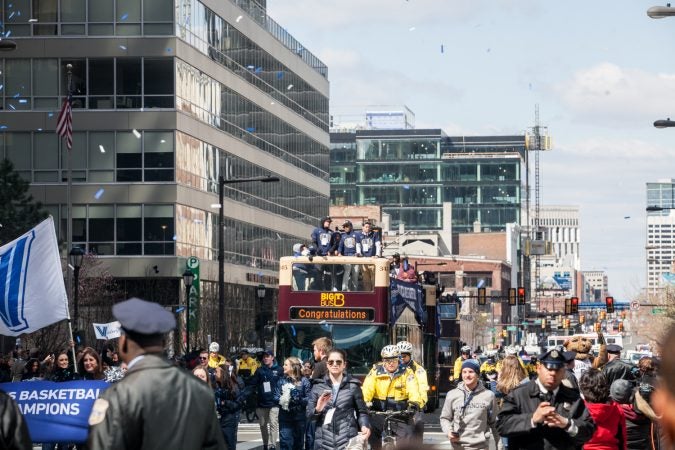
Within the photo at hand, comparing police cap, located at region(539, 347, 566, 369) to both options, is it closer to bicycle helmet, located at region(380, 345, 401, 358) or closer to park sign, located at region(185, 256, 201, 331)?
bicycle helmet, located at region(380, 345, 401, 358)

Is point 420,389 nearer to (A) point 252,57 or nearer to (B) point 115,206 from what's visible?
(B) point 115,206

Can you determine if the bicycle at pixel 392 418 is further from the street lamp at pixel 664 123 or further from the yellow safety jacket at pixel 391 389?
the street lamp at pixel 664 123

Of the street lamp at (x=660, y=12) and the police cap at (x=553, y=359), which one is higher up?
the street lamp at (x=660, y=12)

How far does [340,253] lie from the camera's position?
97.9 feet

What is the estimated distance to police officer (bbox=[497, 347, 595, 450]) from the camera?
36.4 feet

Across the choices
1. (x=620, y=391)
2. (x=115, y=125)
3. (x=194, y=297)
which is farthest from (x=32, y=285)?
(x=115, y=125)

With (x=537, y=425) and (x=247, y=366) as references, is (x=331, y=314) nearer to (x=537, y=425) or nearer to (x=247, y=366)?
(x=247, y=366)

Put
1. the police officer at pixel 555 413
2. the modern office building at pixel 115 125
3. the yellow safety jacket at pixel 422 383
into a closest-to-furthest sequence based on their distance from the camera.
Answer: the police officer at pixel 555 413 → the yellow safety jacket at pixel 422 383 → the modern office building at pixel 115 125

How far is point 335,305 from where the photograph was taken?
96.6ft

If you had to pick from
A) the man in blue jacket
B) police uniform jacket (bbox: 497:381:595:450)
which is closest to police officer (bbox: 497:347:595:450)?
police uniform jacket (bbox: 497:381:595:450)

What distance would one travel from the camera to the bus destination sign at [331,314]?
96.8 feet

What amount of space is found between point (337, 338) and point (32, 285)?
16.3 m

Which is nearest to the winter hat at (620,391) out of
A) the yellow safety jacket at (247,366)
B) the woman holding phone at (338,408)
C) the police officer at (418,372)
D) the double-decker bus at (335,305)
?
the woman holding phone at (338,408)

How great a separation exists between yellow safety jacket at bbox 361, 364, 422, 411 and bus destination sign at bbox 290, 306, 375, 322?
11.5 m
